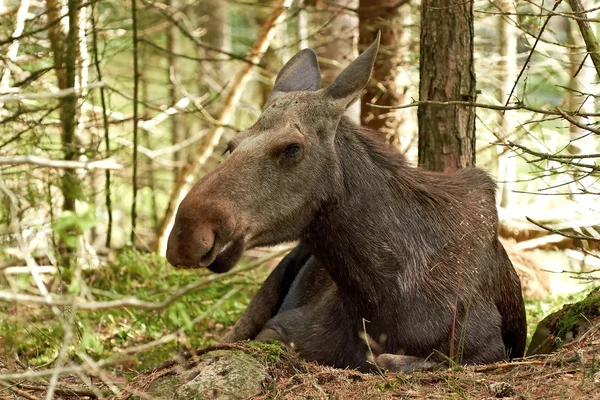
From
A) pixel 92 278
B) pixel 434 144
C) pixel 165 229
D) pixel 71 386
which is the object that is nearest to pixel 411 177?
pixel 434 144

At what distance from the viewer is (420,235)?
20.5 feet

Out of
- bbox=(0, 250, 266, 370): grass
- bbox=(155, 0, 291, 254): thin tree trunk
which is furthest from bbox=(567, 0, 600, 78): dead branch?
bbox=(155, 0, 291, 254): thin tree trunk

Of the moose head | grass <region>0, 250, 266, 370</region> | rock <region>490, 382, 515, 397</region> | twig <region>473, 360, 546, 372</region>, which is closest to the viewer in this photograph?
rock <region>490, 382, 515, 397</region>

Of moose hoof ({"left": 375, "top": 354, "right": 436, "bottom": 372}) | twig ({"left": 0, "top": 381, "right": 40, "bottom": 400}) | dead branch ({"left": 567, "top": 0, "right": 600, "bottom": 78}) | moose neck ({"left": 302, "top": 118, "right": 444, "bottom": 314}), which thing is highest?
dead branch ({"left": 567, "top": 0, "right": 600, "bottom": 78})

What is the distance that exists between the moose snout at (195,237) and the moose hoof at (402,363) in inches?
55.9

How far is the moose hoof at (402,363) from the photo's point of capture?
18.7ft

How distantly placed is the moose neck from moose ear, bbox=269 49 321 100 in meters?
0.72

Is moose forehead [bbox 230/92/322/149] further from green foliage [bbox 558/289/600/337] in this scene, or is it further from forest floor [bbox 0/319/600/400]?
green foliage [bbox 558/289/600/337]

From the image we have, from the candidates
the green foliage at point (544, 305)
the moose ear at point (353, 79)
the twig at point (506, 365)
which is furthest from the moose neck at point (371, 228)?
the green foliage at point (544, 305)

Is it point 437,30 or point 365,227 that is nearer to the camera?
point 365,227

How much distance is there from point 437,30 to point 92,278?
4.49m

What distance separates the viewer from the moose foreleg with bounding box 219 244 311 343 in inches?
290

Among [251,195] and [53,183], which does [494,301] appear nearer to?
[251,195]

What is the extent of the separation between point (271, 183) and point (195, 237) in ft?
2.64
